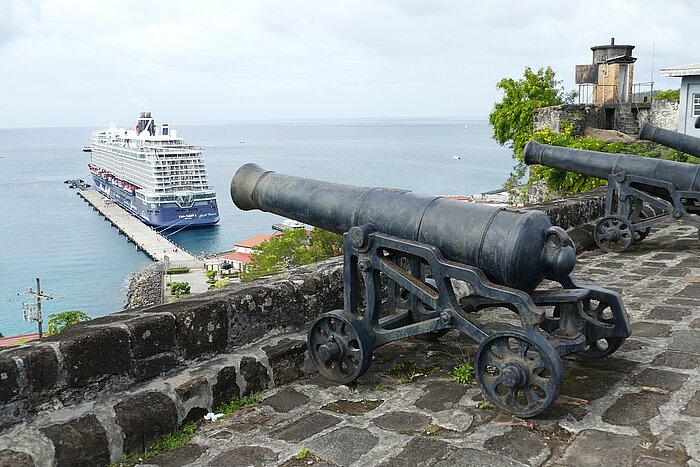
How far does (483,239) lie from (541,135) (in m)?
22.1

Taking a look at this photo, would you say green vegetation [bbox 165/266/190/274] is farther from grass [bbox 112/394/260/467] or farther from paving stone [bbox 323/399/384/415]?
paving stone [bbox 323/399/384/415]

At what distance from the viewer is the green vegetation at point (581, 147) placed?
2041 centimetres

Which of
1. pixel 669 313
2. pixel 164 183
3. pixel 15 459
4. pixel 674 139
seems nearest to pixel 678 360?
pixel 669 313

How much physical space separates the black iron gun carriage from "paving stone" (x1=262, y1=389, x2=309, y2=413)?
5070mm

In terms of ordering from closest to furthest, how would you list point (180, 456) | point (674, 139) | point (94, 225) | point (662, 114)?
point (180, 456)
point (674, 139)
point (662, 114)
point (94, 225)

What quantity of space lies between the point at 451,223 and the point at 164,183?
75489 mm

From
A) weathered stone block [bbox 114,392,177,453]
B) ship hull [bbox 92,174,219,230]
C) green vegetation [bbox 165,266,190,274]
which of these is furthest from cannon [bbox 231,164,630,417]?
ship hull [bbox 92,174,219,230]

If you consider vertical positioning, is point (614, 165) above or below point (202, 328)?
above

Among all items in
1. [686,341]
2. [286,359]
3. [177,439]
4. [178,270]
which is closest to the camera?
[177,439]

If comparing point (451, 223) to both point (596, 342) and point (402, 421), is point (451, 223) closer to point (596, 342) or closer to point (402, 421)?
point (402, 421)

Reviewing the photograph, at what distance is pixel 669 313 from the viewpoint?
4.93 m

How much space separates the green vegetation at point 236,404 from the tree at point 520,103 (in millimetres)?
32130

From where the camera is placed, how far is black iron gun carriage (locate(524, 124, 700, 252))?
706 centimetres

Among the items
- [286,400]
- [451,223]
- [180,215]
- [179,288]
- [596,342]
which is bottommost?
[179,288]
